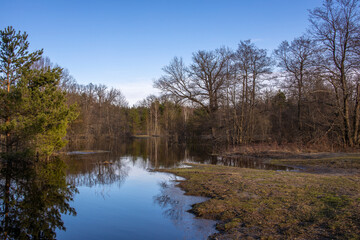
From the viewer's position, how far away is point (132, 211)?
895cm

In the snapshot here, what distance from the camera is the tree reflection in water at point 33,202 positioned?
289 inches

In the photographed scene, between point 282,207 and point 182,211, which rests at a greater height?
point 282,207

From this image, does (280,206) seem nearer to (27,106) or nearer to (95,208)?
(95,208)

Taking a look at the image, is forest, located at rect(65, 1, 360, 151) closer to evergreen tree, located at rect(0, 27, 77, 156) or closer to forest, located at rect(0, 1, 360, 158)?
forest, located at rect(0, 1, 360, 158)

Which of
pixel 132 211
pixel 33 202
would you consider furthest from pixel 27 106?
pixel 132 211

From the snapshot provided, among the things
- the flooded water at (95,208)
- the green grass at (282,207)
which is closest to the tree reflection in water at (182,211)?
the flooded water at (95,208)

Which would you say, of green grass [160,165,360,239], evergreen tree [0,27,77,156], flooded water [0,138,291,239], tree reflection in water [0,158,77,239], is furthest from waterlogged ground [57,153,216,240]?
evergreen tree [0,27,77,156]

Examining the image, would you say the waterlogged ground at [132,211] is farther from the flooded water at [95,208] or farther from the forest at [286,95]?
the forest at [286,95]

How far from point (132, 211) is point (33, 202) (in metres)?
3.88

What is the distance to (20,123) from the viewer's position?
1638 centimetres

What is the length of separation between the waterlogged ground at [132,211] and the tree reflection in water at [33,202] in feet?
1.40

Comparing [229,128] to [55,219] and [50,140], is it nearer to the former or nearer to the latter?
[50,140]

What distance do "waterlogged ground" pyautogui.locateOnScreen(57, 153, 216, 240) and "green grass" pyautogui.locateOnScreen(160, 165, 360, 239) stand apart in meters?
0.59

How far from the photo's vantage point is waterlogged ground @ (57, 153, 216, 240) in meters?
6.97
